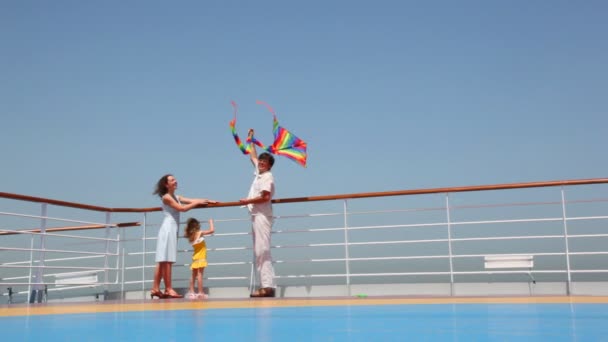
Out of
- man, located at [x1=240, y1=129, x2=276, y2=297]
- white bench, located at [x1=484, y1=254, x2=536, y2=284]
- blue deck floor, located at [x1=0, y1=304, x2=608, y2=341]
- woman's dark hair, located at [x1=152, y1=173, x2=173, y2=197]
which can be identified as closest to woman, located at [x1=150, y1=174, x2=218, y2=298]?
woman's dark hair, located at [x1=152, y1=173, x2=173, y2=197]

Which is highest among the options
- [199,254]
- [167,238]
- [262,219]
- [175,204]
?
[175,204]

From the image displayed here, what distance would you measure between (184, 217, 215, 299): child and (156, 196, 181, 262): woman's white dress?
0.16 meters

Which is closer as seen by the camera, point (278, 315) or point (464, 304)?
point (278, 315)

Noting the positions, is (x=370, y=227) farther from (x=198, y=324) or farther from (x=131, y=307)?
(x=198, y=324)

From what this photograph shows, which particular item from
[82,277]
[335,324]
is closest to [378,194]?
[335,324]

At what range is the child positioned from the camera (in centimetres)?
468

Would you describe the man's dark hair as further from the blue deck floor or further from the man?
the blue deck floor

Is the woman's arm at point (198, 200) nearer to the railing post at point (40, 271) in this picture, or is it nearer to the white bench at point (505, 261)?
the railing post at point (40, 271)

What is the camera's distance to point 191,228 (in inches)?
189

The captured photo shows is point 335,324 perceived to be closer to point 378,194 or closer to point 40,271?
point 378,194

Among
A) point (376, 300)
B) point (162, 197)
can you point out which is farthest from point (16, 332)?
point (162, 197)

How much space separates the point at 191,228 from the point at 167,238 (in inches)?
11.4

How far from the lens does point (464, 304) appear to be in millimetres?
3293

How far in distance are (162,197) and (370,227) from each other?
1.66 metres
